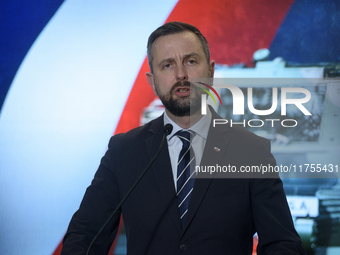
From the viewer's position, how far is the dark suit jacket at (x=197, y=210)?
1.29 m

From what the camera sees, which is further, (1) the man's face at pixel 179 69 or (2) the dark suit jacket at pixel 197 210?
(1) the man's face at pixel 179 69

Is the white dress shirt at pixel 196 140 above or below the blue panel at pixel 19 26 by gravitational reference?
below

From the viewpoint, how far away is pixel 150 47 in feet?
5.30

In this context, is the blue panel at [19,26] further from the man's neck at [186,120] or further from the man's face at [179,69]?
the man's neck at [186,120]

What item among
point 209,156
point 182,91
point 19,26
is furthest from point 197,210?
point 19,26

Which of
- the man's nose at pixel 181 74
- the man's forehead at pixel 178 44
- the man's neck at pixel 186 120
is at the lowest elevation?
the man's neck at pixel 186 120

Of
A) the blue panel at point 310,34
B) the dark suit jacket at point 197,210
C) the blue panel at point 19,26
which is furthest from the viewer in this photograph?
the blue panel at point 19,26

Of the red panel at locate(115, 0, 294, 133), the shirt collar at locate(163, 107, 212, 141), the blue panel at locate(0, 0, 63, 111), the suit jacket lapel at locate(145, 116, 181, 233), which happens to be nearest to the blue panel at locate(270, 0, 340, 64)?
the red panel at locate(115, 0, 294, 133)

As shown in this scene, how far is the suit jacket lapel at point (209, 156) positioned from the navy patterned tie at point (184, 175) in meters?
0.05

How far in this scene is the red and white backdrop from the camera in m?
2.15

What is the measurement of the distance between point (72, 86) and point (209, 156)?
47.4 inches

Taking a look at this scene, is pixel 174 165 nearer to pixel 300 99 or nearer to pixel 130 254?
pixel 130 254

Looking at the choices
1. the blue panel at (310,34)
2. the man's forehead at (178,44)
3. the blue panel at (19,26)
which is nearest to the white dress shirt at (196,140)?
the man's forehead at (178,44)

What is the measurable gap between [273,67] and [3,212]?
6.82 feet
